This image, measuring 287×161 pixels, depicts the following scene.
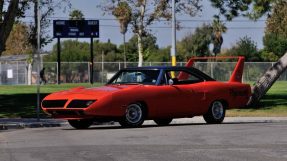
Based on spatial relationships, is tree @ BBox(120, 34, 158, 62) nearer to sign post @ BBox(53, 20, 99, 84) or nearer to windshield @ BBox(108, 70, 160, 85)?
sign post @ BBox(53, 20, 99, 84)

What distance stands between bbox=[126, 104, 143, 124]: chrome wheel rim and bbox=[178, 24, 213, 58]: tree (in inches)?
2897

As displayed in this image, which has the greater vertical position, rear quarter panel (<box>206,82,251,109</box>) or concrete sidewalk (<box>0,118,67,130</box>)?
rear quarter panel (<box>206,82,251,109</box>)

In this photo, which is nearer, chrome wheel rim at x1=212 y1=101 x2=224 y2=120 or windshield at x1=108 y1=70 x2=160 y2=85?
windshield at x1=108 y1=70 x2=160 y2=85

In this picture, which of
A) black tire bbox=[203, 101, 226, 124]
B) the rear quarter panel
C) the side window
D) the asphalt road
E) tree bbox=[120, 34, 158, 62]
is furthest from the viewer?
tree bbox=[120, 34, 158, 62]

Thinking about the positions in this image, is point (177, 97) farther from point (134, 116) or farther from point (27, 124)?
point (27, 124)

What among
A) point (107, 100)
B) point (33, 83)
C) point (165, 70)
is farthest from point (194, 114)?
point (33, 83)

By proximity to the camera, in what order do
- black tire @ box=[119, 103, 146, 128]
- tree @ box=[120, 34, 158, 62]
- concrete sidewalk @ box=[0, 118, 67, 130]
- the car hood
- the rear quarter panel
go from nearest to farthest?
1. the car hood
2. black tire @ box=[119, 103, 146, 128]
3. the rear quarter panel
4. concrete sidewalk @ box=[0, 118, 67, 130]
5. tree @ box=[120, 34, 158, 62]

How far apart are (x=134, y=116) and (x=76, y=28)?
3354 cm

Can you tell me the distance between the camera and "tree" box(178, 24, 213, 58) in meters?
90.1

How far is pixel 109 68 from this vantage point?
65.4 meters

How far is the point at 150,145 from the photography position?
11867 millimetres

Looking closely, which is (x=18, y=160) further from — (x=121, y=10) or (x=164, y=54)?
(x=164, y=54)

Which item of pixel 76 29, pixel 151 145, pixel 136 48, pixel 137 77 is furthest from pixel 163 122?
pixel 136 48

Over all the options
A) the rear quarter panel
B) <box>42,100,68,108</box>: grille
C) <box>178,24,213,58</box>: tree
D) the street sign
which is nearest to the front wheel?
the rear quarter panel
